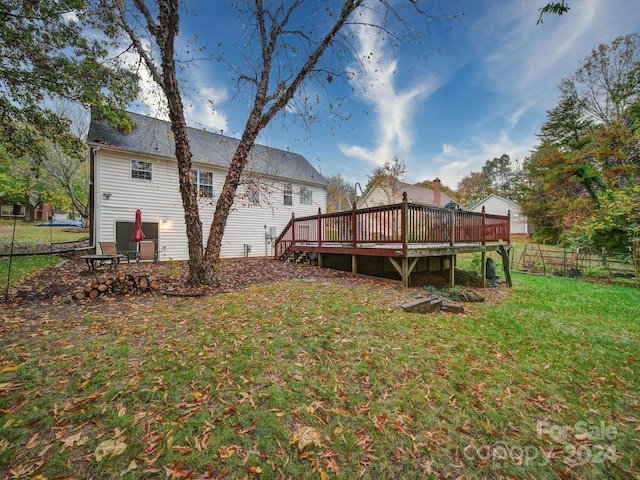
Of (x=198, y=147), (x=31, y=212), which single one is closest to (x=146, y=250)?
(x=198, y=147)

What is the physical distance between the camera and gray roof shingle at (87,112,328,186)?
32.3 feet

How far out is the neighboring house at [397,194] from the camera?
2353cm

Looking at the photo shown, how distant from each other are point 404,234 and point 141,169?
10.7 m

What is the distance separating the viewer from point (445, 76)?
37.5 feet

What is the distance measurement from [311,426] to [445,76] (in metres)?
14.1

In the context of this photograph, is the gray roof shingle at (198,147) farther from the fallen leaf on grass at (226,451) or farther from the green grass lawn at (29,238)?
the fallen leaf on grass at (226,451)

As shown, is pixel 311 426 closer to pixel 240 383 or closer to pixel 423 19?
pixel 240 383

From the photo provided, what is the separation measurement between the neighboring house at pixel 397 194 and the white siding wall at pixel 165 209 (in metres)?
12.6

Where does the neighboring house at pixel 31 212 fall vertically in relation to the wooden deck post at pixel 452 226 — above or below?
above

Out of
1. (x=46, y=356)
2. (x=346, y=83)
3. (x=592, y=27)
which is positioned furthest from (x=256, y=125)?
(x=592, y=27)

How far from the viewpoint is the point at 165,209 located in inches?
432

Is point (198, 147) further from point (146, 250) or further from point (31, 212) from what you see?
point (31, 212)

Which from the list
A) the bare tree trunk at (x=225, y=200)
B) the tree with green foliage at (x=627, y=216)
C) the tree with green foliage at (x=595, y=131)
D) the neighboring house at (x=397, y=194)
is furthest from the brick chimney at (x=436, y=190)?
the bare tree trunk at (x=225, y=200)

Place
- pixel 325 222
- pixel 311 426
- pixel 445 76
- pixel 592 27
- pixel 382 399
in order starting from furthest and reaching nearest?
1. pixel 445 76
2. pixel 592 27
3. pixel 325 222
4. pixel 382 399
5. pixel 311 426
